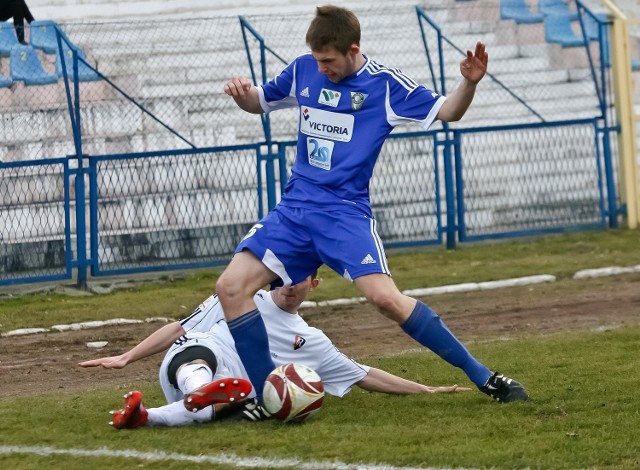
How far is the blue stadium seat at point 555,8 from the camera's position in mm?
18609

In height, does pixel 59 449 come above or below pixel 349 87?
below

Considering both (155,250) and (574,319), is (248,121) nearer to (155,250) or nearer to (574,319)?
(155,250)

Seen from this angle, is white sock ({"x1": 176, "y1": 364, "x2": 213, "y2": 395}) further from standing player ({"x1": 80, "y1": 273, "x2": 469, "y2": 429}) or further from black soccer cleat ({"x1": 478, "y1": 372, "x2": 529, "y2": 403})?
black soccer cleat ({"x1": 478, "y1": 372, "x2": 529, "y2": 403})

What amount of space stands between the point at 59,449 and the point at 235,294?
1318mm

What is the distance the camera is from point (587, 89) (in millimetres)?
18453

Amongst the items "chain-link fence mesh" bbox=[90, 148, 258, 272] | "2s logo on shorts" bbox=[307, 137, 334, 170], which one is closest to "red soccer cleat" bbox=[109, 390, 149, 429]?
"2s logo on shorts" bbox=[307, 137, 334, 170]

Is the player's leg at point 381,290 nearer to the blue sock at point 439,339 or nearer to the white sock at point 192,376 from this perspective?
the blue sock at point 439,339

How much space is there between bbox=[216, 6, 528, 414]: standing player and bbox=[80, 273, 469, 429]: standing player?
0.22 metres

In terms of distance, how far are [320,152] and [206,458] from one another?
220cm

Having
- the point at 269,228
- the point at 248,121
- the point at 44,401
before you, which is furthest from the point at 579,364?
the point at 248,121

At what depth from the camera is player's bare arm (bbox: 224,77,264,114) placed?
24.6 ft

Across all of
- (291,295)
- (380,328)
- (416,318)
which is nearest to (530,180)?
(380,328)

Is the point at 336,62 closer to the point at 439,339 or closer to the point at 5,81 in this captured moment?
the point at 439,339

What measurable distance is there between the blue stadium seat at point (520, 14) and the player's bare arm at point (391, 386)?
41.9ft
